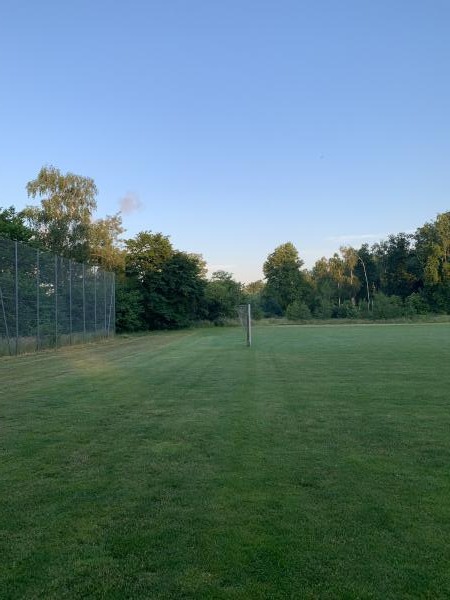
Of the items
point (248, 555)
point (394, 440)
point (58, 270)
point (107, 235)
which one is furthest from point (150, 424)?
point (107, 235)

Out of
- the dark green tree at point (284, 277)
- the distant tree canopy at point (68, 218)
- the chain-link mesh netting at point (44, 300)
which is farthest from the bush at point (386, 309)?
the chain-link mesh netting at point (44, 300)

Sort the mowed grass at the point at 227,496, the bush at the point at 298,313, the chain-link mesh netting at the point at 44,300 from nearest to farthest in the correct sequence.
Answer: the mowed grass at the point at 227,496, the chain-link mesh netting at the point at 44,300, the bush at the point at 298,313

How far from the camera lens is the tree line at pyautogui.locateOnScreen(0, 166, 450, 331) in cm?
4097

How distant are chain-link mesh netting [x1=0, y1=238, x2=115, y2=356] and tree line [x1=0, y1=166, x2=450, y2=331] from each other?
5.38 meters

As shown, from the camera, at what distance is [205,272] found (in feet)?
203

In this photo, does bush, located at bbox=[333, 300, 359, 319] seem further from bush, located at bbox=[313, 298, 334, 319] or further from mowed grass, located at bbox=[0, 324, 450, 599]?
mowed grass, located at bbox=[0, 324, 450, 599]

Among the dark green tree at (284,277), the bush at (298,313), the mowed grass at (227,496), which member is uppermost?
the dark green tree at (284,277)

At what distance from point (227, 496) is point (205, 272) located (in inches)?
2284

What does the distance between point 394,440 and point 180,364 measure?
33.1 feet

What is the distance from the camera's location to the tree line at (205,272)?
1613 inches

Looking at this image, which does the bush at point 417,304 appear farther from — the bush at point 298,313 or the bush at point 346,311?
the bush at point 298,313

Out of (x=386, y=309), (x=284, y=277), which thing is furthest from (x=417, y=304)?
(x=284, y=277)

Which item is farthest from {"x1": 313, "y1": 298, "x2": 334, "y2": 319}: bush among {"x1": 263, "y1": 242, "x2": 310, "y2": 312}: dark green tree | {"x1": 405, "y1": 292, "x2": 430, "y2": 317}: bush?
{"x1": 405, "y1": 292, "x2": 430, "y2": 317}: bush

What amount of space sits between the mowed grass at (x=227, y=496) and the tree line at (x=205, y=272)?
2405 cm
